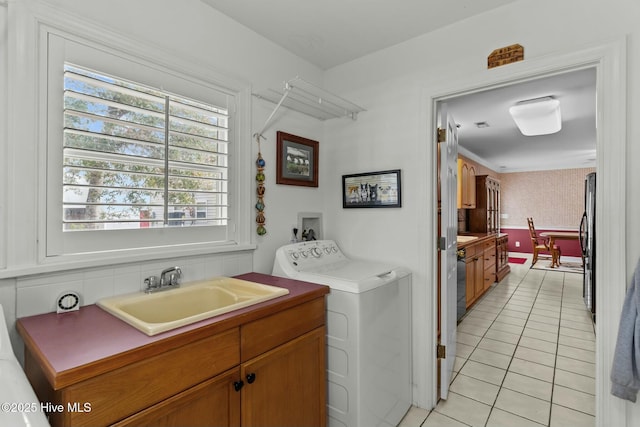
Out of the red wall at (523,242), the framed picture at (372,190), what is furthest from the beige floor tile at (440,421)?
the red wall at (523,242)

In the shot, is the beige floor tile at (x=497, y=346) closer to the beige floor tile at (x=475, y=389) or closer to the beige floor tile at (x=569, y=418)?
the beige floor tile at (x=475, y=389)

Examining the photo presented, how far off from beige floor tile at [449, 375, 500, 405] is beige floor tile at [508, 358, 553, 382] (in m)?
0.39

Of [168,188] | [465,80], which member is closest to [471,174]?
[465,80]

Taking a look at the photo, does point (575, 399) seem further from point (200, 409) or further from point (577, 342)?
point (200, 409)

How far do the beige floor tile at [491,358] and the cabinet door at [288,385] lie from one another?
1.74 metres

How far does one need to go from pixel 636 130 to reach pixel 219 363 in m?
2.04

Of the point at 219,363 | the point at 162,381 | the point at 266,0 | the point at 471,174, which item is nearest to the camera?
the point at 162,381

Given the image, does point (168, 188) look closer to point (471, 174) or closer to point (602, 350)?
point (602, 350)

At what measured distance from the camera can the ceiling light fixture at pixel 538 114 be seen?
301 centimetres

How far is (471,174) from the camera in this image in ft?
17.7

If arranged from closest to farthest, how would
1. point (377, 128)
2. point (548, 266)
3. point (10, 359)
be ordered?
point (10, 359) < point (377, 128) < point (548, 266)

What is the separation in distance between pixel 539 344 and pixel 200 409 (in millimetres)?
3197

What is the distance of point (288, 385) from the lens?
4.75 ft

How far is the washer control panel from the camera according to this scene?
199cm
